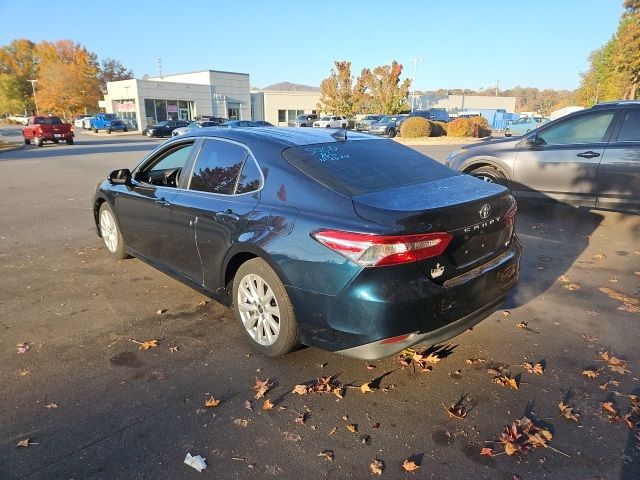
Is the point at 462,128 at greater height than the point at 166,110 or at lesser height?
lesser

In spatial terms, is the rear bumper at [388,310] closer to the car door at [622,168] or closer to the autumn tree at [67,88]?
the car door at [622,168]

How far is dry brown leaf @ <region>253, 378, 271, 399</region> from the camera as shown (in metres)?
3.00

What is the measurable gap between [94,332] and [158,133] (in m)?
40.6

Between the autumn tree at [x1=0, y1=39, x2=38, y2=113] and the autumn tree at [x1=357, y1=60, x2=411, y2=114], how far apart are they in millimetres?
69147

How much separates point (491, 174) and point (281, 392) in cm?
604

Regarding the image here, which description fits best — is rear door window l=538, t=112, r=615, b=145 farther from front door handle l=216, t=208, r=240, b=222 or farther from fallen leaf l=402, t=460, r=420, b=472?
fallen leaf l=402, t=460, r=420, b=472

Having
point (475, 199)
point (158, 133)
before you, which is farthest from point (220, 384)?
point (158, 133)

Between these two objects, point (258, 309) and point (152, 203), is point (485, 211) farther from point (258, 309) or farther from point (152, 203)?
point (152, 203)

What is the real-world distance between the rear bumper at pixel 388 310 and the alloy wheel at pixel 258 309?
285mm

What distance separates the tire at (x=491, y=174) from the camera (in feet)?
24.9

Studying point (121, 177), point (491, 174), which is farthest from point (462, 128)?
point (121, 177)

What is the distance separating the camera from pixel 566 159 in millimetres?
6840

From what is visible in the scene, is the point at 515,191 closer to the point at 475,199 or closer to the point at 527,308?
Answer: the point at 527,308

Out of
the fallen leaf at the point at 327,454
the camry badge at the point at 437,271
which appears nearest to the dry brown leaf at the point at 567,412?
the camry badge at the point at 437,271
